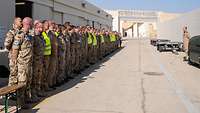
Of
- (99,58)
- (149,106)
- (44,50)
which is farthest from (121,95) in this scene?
(99,58)

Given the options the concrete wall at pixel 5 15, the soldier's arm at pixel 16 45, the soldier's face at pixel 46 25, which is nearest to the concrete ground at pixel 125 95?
the soldier's arm at pixel 16 45

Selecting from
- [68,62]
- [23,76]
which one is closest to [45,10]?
[68,62]

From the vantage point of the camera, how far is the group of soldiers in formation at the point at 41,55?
28.4ft

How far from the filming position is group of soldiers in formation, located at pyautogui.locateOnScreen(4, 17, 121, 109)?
866 centimetres

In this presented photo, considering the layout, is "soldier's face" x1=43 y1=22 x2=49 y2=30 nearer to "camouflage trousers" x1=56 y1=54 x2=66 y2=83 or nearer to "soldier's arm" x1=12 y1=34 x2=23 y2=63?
"camouflage trousers" x1=56 y1=54 x2=66 y2=83

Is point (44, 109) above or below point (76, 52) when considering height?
below

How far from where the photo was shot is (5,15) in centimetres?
1508

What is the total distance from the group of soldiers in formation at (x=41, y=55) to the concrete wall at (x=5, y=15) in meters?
2.57

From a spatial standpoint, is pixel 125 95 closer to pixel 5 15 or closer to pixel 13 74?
pixel 13 74

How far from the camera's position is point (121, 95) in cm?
1077

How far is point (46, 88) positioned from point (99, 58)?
1212 cm

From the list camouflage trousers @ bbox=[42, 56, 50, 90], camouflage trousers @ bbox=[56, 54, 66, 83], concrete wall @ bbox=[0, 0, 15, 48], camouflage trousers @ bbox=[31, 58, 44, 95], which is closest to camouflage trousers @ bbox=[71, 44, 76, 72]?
camouflage trousers @ bbox=[56, 54, 66, 83]

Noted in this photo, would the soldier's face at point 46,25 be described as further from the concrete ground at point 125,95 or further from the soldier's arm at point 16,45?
the soldier's arm at point 16,45

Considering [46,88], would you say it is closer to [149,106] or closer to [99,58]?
[149,106]
